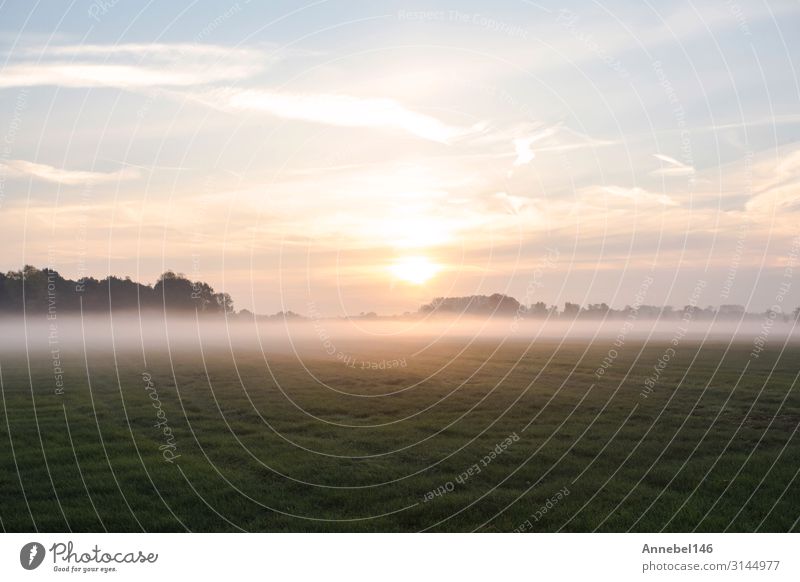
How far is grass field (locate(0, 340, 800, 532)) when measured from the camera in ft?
49.4

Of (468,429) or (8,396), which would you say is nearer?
(468,429)

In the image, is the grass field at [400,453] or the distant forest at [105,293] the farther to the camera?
the distant forest at [105,293]

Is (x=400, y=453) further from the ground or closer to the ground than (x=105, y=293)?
closer to the ground

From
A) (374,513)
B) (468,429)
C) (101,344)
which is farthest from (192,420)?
(101,344)

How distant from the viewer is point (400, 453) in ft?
63.5

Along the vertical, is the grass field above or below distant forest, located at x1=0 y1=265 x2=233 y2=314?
below

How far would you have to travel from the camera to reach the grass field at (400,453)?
593 inches

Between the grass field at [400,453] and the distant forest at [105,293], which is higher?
the distant forest at [105,293]

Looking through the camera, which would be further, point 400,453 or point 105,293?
point 105,293

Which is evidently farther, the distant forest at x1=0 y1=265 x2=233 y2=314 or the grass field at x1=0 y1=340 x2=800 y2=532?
the distant forest at x1=0 y1=265 x2=233 y2=314

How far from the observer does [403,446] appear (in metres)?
20.0

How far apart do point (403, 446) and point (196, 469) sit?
545 centimetres
